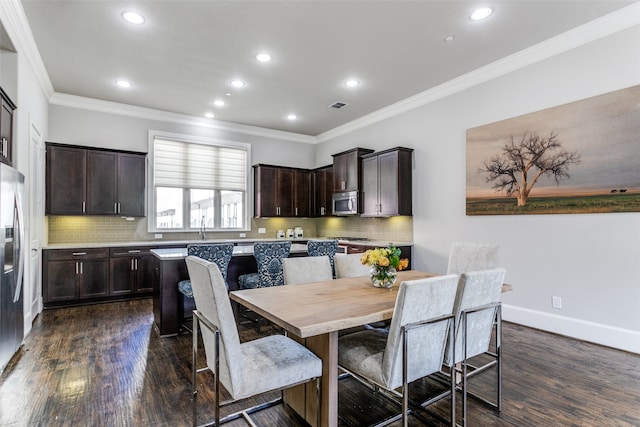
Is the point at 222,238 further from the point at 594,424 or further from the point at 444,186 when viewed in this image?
the point at 594,424

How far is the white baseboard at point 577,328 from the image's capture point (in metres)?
3.12

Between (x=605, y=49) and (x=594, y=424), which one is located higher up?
(x=605, y=49)

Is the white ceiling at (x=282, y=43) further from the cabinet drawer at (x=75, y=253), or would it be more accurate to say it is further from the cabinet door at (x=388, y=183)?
the cabinet drawer at (x=75, y=253)

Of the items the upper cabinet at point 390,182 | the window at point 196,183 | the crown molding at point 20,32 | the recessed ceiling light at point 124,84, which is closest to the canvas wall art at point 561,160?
the upper cabinet at point 390,182

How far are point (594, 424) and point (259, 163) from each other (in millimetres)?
6142

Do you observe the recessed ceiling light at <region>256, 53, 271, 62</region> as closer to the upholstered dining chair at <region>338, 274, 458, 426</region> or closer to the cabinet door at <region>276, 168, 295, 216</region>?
the cabinet door at <region>276, 168, 295, 216</region>

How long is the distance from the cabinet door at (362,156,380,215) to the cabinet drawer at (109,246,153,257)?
3625 millimetres

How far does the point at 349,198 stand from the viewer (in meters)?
6.15

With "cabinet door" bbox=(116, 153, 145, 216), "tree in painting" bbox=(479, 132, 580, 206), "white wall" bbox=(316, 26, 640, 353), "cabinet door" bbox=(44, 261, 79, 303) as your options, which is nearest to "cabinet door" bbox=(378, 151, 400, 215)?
"white wall" bbox=(316, 26, 640, 353)

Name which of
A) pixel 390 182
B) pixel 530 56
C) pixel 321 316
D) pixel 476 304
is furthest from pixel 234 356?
pixel 530 56

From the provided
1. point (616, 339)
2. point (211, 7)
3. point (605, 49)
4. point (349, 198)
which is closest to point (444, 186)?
point (349, 198)

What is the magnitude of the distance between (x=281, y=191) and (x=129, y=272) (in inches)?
122

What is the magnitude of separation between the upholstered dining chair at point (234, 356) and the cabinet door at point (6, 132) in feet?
7.61

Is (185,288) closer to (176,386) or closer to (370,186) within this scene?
(176,386)
